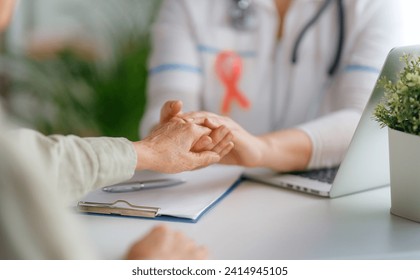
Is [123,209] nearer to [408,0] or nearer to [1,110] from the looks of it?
[1,110]

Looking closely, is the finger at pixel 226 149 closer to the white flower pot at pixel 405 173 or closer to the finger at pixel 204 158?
the finger at pixel 204 158

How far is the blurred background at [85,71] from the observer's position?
1907 millimetres

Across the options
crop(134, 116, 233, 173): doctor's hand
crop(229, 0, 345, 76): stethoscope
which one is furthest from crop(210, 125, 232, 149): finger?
crop(229, 0, 345, 76): stethoscope

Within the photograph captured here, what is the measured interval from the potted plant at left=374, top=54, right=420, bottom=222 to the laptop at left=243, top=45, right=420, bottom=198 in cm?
1

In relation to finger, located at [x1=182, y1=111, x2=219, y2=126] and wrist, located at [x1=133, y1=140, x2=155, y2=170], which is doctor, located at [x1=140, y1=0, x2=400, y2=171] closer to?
finger, located at [x1=182, y1=111, x2=219, y2=126]

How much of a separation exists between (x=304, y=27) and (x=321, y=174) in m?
0.45

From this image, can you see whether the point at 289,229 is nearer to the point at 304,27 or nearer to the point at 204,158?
the point at 204,158

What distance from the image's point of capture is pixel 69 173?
634mm

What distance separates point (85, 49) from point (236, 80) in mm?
838

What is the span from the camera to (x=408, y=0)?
55.9 inches

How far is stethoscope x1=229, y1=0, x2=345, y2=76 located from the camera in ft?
4.26

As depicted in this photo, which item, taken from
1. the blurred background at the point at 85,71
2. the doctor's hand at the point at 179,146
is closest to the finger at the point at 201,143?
the doctor's hand at the point at 179,146

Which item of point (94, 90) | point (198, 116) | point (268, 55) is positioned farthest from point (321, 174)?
point (94, 90)
